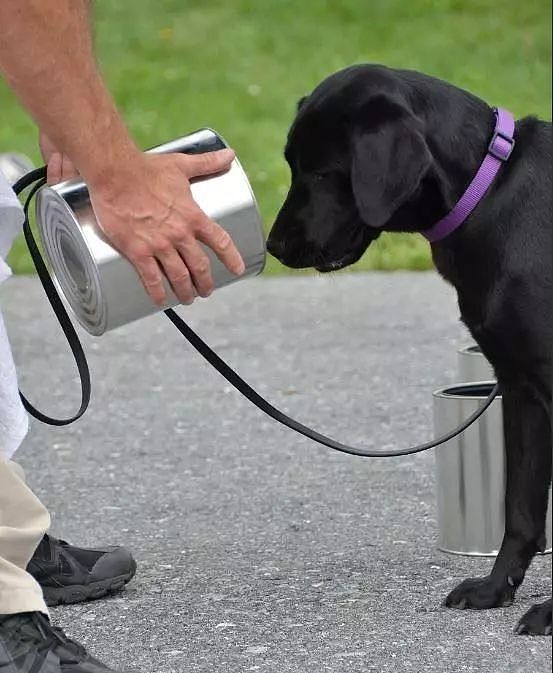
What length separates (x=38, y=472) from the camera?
4703 mm

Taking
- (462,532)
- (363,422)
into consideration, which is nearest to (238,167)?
(462,532)

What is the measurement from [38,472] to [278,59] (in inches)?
377

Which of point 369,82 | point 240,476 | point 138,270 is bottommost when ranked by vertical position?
point 240,476

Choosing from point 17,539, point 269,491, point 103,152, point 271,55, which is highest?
point 271,55

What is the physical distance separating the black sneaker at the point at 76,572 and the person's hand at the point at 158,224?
1015 mm

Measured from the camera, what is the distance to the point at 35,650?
2689 millimetres

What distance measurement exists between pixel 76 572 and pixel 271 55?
1090cm

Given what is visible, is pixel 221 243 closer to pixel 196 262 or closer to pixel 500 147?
pixel 196 262

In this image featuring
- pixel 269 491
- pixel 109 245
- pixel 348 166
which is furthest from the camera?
pixel 269 491

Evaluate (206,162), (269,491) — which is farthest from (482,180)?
(269,491)

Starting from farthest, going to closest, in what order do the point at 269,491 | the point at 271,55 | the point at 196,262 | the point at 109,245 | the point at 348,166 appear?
the point at 271,55, the point at 269,491, the point at 348,166, the point at 109,245, the point at 196,262

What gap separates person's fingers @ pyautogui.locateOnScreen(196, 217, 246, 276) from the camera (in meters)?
2.66

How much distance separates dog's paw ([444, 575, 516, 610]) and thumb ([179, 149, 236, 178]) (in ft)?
3.85

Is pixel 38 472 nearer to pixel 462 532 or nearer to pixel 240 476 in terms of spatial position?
pixel 240 476
